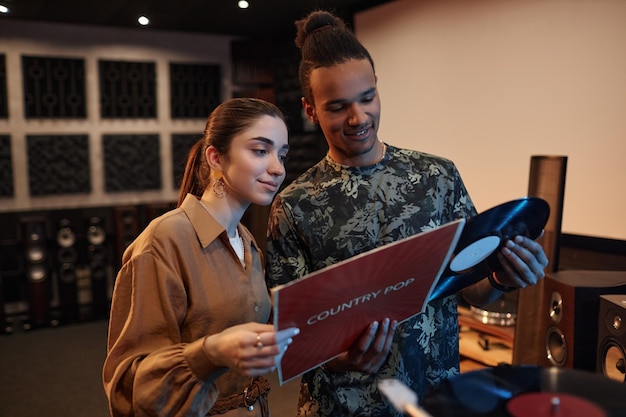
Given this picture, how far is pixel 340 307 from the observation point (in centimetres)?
89

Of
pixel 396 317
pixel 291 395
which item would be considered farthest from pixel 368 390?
pixel 291 395

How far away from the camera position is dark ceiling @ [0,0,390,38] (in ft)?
14.4

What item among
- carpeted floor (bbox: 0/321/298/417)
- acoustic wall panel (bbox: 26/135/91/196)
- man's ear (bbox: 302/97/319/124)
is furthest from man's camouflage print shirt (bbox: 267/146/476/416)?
acoustic wall panel (bbox: 26/135/91/196)

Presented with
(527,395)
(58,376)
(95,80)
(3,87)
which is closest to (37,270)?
(58,376)

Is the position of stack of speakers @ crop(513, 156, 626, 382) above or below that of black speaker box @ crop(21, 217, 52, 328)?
above

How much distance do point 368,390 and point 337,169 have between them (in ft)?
1.66

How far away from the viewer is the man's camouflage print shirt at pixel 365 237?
4.10 ft

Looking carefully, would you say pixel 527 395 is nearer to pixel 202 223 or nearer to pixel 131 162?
pixel 202 223

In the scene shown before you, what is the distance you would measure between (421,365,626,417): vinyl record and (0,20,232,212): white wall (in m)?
5.36

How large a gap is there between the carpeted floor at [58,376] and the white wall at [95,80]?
51.7 inches

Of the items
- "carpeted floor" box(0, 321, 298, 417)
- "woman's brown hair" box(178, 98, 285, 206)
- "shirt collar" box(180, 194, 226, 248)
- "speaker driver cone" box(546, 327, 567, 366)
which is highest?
"woman's brown hair" box(178, 98, 285, 206)

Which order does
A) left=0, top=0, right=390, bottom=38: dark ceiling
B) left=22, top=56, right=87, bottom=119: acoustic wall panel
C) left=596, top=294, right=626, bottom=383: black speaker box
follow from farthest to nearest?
left=22, top=56, right=87, bottom=119: acoustic wall panel
left=0, top=0, right=390, bottom=38: dark ceiling
left=596, top=294, right=626, bottom=383: black speaker box

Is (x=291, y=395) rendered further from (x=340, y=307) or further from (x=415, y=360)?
(x=340, y=307)

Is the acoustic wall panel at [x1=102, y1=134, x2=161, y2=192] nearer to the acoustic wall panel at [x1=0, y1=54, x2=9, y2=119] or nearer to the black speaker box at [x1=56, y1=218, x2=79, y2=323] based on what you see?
the black speaker box at [x1=56, y1=218, x2=79, y2=323]
